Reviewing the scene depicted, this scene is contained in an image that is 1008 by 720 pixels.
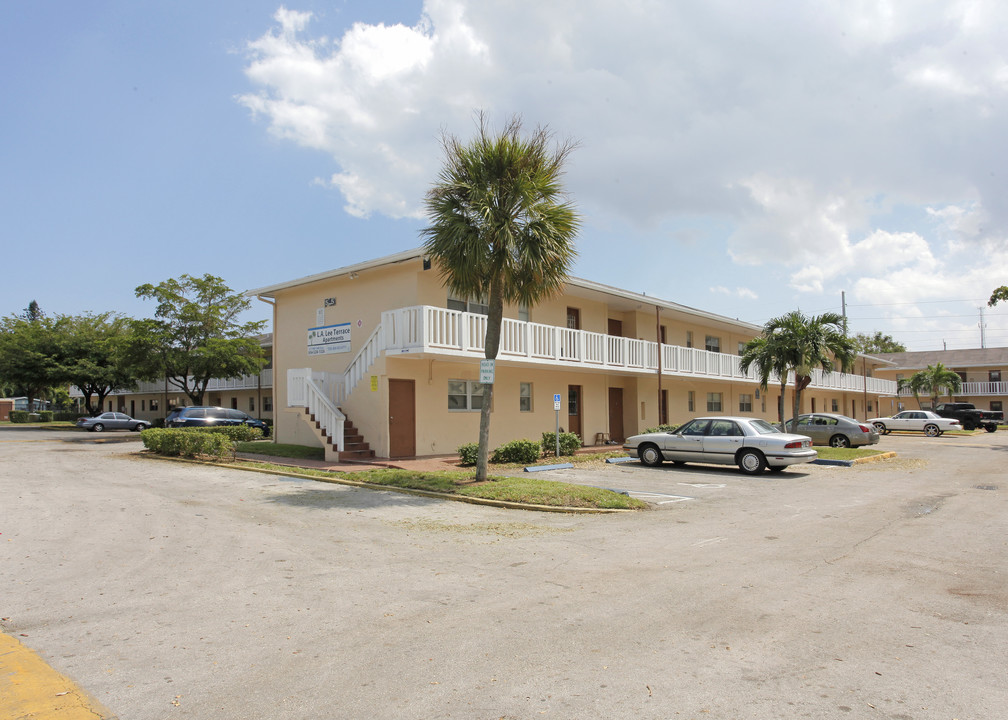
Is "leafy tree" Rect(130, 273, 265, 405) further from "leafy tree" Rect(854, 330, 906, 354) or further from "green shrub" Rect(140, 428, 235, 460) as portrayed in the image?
"leafy tree" Rect(854, 330, 906, 354)

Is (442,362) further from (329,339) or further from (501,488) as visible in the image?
(501,488)

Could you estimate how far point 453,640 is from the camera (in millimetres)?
4996

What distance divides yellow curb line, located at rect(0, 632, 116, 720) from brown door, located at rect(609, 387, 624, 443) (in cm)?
2446

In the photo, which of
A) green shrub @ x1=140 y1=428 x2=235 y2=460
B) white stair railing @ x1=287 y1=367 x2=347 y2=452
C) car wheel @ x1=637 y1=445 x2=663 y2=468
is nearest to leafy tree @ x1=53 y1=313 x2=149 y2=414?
green shrub @ x1=140 y1=428 x2=235 y2=460

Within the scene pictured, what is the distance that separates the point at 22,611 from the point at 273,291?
1886cm

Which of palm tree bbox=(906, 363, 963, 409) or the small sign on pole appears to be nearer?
the small sign on pole

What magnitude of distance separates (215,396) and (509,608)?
4788 centimetres

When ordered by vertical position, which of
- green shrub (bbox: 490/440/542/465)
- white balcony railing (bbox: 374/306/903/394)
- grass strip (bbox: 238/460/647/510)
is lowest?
grass strip (bbox: 238/460/647/510)

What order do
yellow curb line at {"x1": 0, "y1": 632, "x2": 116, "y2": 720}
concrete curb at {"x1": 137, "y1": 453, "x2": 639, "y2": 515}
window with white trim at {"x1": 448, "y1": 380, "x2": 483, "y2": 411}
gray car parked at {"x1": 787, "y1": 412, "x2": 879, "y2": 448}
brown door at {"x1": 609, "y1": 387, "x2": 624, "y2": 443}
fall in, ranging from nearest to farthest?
yellow curb line at {"x1": 0, "y1": 632, "x2": 116, "y2": 720} → concrete curb at {"x1": 137, "y1": 453, "x2": 639, "y2": 515} → window with white trim at {"x1": 448, "y1": 380, "x2": 483, "y2": 411} → gray car parked at {"x1": 787, "y1": 412, "x2": 879, "y2": 448} → brown door at {"x1": 609, "y1": 387, "x2": 624, "y2": 443}

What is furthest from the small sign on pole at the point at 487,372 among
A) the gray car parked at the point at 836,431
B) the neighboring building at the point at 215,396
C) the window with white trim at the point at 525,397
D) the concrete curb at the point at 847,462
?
the neighboring building at the point at 215,396

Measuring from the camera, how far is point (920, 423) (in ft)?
128

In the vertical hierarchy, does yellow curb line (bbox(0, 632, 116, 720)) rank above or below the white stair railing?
below

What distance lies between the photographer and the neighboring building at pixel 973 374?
185 ft

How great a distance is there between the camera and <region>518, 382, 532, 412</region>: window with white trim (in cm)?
2288
